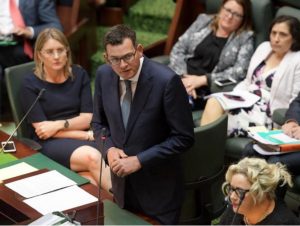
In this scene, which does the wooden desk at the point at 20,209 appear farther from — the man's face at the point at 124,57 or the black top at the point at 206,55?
the black top at the point at 206,55

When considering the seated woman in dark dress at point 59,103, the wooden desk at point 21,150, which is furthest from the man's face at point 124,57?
the seated woman in dark dress at point 59,103

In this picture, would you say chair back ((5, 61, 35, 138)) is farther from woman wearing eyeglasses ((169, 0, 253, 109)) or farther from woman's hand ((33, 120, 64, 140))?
woman wearing eyeglasses ((169, 0, 253, 109))

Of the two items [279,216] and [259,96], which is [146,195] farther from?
[259,96]

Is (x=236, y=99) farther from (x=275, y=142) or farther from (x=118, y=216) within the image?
(x=118, y=216)

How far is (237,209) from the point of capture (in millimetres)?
2334

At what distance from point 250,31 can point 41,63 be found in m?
→ 1.39

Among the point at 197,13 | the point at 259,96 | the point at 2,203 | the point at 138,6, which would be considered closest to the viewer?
the point at 2,203

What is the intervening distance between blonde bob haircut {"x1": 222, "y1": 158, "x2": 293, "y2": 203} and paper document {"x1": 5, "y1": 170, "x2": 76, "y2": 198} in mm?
732

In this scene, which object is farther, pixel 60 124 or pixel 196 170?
pixel 60 124

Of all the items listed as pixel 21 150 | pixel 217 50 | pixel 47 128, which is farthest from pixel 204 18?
pixel 21 150

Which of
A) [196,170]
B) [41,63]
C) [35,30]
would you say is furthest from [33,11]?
[196,170]

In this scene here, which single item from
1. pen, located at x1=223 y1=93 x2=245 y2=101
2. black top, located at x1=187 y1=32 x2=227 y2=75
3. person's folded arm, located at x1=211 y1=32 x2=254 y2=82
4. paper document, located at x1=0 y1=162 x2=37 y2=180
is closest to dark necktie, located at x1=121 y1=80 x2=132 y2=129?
paper document, located at x1=0 y1=162 x2=37 y2=180

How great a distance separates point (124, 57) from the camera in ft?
8.00

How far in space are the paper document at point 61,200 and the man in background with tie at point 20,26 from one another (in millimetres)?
1920
